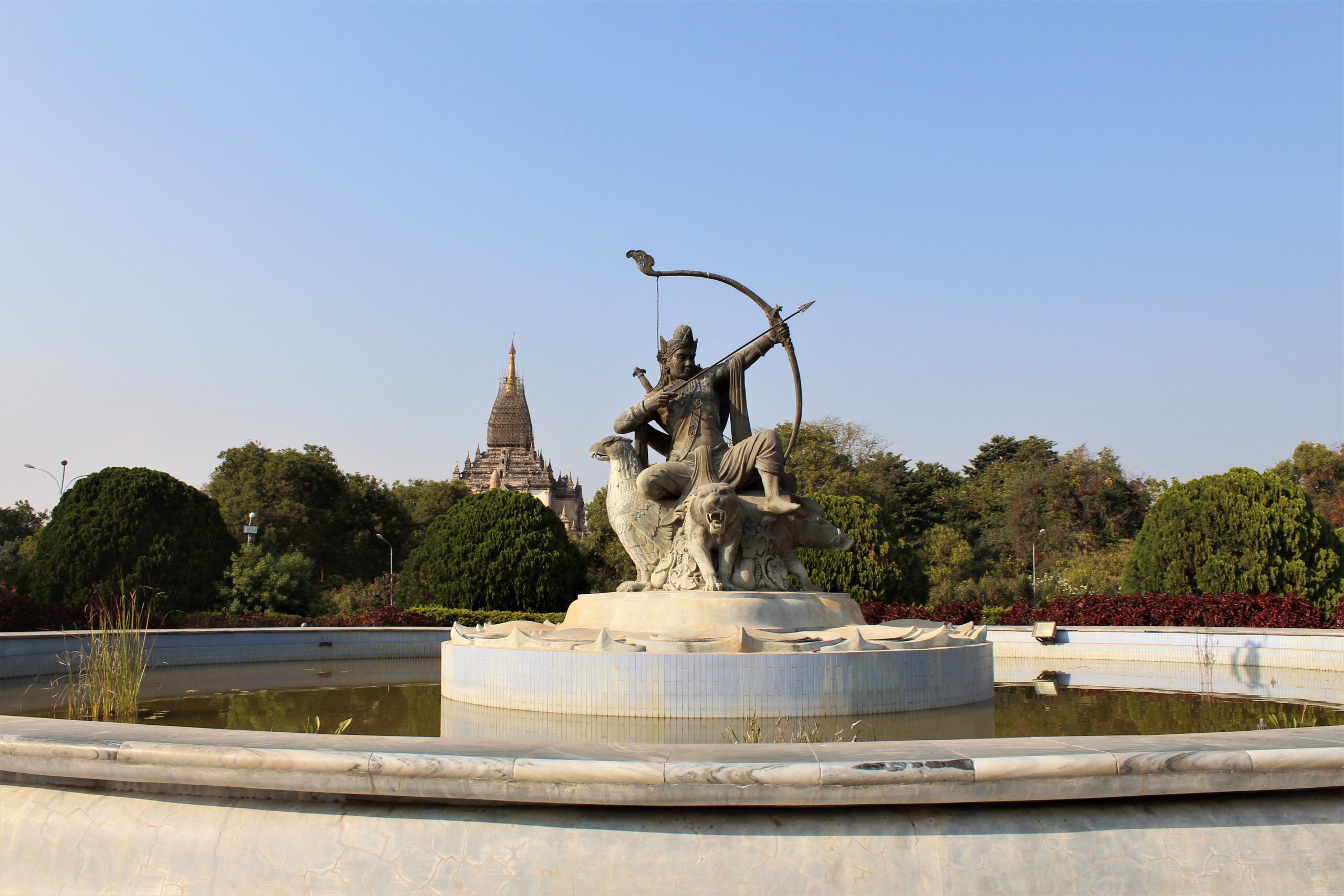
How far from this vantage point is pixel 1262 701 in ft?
30.6

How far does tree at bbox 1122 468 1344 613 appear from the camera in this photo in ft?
66.4

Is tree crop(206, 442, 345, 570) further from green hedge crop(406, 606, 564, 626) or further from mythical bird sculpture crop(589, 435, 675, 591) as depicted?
mythical bird sculpture crop(589, 435, 675, 591)

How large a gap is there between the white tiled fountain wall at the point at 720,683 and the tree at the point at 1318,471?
42623mm

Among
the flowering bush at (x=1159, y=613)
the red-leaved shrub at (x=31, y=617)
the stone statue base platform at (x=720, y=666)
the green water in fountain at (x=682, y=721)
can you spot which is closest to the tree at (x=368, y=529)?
the red-leaved shrub at (x=31, y=617)

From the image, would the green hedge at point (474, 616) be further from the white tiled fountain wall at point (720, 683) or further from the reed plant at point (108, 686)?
the reed plant at point (108, 686)

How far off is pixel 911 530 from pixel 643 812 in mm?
45690

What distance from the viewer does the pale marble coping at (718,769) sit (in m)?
3.43

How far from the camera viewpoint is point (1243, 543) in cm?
2048

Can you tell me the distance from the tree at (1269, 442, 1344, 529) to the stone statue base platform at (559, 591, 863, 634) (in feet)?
135

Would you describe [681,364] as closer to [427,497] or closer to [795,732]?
[795,732]

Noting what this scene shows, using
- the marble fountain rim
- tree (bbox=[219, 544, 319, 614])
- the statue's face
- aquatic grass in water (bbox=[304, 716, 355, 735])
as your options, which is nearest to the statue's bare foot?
the statue's face

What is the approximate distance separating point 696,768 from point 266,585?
22.4m

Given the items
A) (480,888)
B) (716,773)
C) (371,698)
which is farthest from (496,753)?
(371,698)

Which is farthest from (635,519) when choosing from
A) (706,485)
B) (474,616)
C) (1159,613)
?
(1159,613)
